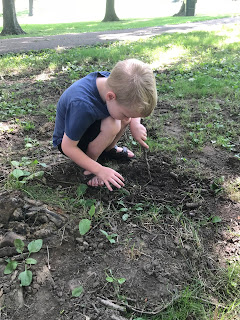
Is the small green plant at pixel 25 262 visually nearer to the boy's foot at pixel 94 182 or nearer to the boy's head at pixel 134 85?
the boy's foot at pixel 94 182

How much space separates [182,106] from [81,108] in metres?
2.25

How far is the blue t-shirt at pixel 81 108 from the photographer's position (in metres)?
1.88

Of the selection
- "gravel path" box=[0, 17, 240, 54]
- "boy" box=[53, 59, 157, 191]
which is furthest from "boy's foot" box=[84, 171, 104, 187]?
"gravel path" box=[0, 17, 240, 54]

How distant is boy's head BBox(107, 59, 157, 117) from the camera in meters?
1.73

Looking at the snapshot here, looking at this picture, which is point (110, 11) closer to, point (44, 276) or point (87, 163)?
point (87, 163)

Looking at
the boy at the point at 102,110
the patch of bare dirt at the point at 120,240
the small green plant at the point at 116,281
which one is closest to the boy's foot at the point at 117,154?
the patch of bare dirt at the point at 120,240

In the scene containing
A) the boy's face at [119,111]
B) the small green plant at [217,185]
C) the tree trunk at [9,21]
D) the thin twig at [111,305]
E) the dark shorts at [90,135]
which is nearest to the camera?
the thin twig at [111,305]

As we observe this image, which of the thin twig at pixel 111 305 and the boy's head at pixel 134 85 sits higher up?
the boy's head at pixel 134 85

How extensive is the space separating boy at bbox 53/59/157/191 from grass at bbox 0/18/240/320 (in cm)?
31

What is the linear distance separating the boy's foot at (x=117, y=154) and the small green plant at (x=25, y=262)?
1.13 metres

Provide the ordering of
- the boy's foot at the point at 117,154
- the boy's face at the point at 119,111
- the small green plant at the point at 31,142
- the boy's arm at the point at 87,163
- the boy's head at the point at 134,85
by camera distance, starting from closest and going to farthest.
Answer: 1. the boy's head at the point at 134,85
2. the boy's face at the point at 119,111
3. the boy's arm at the point at 87,163
4. the boy's foot at the point at 117,154
5. the small green plant at the point at 31,142

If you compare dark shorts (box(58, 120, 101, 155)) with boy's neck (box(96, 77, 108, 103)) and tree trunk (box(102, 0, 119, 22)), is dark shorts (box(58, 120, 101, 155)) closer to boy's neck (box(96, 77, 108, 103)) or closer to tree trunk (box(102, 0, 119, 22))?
boy's neck (box(96, 77, 108, 103))

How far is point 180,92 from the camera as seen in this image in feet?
13.9

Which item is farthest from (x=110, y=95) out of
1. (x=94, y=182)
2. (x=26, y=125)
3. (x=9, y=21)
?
(x=9, y=21)
